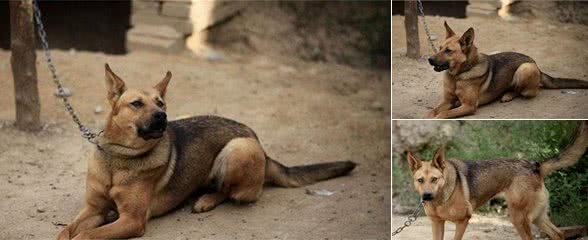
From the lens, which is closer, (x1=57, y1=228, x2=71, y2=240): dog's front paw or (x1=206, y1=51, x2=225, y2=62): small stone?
(x1=57, y1=228, x2=71, y2=240): dog's front paw

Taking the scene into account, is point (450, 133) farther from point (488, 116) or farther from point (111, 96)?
point (111, 96)

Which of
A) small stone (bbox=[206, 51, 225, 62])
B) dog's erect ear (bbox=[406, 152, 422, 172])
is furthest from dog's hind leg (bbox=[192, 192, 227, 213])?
small stone (bbox=[206, 51, 225, 62])

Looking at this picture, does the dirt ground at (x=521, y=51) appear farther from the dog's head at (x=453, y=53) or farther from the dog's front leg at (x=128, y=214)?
the dog's front leg at (x=128, y=214)

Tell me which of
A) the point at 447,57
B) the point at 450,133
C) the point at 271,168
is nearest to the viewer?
the point at 447,57

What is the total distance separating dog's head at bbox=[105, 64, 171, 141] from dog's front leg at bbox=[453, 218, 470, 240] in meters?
2.33

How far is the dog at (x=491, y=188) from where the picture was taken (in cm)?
593

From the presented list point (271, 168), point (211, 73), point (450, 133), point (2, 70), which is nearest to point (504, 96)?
point (450, 133)

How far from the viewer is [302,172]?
Result: 27.9ft

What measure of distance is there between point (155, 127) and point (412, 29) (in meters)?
2.08

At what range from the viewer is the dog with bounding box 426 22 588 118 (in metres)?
5.89

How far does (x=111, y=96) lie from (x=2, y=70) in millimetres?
4346

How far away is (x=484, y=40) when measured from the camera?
19.6 ft

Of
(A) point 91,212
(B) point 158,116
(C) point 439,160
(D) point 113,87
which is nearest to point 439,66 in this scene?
(C) point 439,160

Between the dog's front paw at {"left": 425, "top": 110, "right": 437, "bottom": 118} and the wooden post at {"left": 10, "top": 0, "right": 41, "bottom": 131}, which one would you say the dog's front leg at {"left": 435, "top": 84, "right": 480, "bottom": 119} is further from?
the wooden post at {"left": 10, "top": 0, "right": 41, "bottom": 131}
